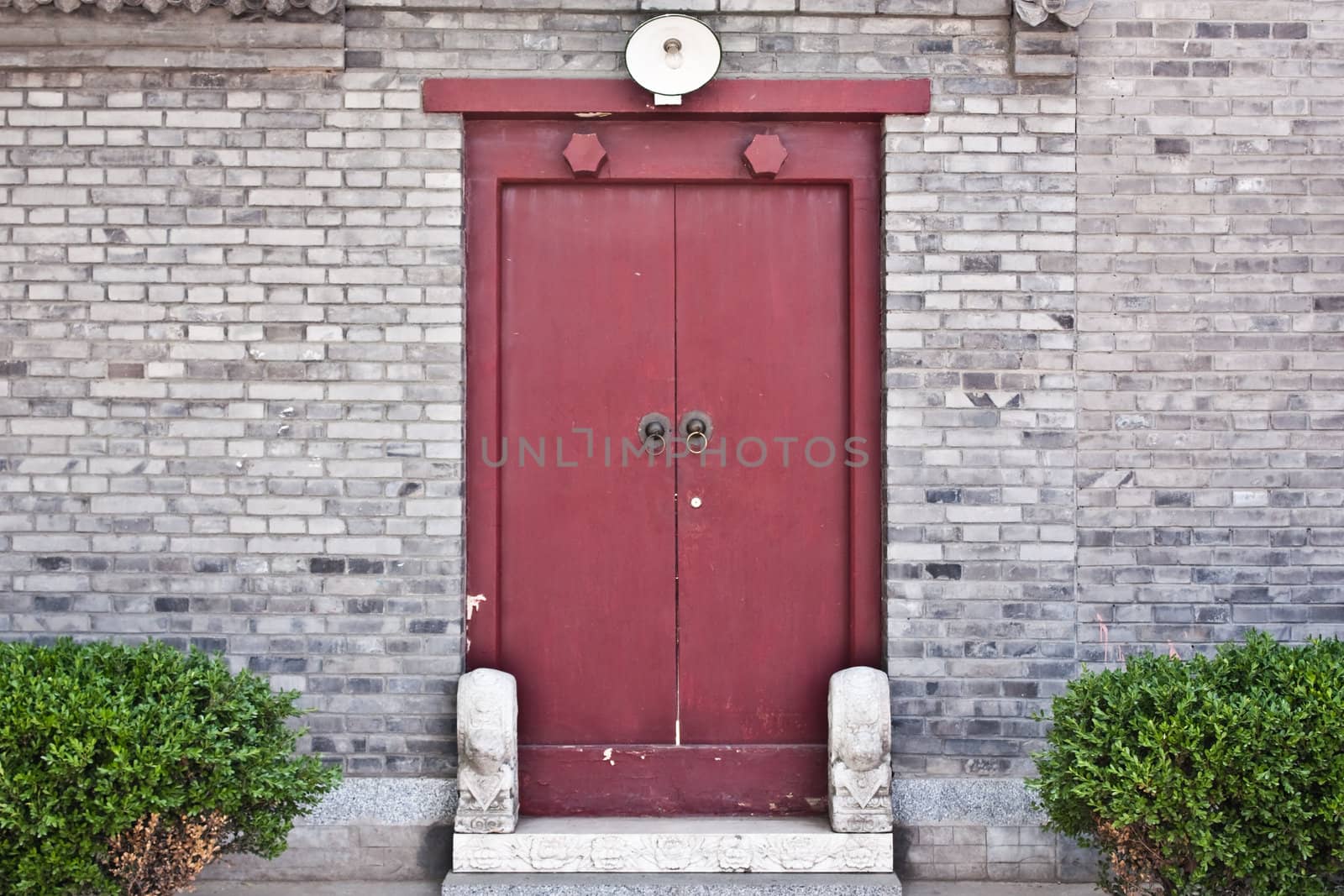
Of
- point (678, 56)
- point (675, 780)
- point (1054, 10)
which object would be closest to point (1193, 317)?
point (1054, 10)

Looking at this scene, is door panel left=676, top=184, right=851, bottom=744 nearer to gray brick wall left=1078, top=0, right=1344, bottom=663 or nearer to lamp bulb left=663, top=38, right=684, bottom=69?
lamp bulb left=663, top=38, right=684, bottom=69

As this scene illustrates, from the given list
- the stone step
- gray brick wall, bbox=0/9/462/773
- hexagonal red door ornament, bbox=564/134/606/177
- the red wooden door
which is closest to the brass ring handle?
the red wooden door

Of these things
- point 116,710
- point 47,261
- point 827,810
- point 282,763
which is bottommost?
point 827,810

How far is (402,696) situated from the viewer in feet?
14.7

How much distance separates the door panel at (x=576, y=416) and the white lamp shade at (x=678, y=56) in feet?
1.43

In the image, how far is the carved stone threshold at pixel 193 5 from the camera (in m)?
4.37

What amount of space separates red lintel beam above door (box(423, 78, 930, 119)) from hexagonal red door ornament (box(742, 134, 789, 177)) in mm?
107

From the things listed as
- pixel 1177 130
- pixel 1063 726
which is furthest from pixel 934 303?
pixel 1063 726

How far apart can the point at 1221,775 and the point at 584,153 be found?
315cm

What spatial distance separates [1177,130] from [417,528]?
11.2 ft

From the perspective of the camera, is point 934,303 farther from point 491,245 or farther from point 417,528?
point 417,528

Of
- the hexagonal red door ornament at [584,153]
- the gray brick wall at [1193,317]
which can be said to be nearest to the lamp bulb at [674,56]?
the hexagonal red door ornament at [584,153]

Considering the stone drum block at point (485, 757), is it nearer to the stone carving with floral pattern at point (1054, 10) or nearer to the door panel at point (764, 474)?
the door panel at point (764, 474)

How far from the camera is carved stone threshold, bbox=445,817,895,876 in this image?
4.32 m
